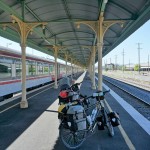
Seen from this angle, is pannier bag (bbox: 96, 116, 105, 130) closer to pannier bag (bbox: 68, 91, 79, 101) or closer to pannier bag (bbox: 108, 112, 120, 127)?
pannier bag (bbox: 108, 112, 120, 127)

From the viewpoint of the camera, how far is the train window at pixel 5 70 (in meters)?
12.2

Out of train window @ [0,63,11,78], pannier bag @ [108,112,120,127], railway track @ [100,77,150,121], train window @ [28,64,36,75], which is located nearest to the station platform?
pannier bag @ [108,112,120,127]

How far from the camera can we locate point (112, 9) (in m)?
10.5

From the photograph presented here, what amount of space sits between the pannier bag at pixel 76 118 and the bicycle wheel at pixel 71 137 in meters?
0.21

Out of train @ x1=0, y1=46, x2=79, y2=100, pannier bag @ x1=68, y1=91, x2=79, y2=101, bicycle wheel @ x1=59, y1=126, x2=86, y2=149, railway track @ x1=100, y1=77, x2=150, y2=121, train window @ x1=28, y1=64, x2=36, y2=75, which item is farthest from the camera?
train window @ x1=28, y1=64, x2=36, y2=75

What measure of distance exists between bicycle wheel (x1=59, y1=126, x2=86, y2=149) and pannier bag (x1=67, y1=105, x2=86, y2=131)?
0.21 m

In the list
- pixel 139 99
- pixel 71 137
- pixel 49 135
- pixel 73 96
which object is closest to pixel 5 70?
pixel 73 96

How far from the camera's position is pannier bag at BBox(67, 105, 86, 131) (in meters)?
5.34

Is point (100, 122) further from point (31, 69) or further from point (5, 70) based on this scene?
point (31, 69)

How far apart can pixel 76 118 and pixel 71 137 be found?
60cm

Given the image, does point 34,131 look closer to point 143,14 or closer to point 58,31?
point 143,14

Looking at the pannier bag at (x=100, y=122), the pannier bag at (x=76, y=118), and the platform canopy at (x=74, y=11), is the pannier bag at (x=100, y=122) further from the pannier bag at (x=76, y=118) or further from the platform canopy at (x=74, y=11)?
the platform canopy at (x=74, y=11)

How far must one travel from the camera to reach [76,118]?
17.6 feet

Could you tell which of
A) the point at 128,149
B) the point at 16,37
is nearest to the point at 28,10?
the point at 16,37
